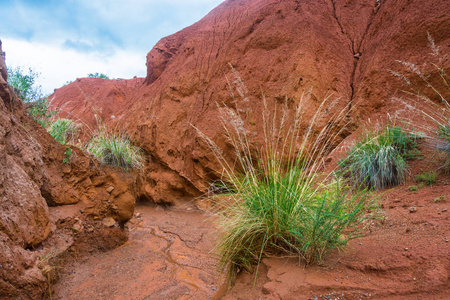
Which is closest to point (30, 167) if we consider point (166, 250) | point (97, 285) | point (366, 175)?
point (97, 285)

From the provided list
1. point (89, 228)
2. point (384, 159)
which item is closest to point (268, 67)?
point (384, 159)

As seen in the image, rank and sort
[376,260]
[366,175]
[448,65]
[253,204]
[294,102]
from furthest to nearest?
1. [294,102]
2. [448,65]
3. [366,175]
4. [253,204]
5. [376,260]

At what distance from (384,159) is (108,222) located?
12.7 ft

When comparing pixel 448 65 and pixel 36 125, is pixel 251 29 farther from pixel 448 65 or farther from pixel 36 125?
pixel 36 125

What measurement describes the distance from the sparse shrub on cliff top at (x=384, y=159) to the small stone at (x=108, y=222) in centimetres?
329

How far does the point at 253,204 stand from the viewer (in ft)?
7.66

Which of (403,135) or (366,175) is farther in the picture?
(403,135)

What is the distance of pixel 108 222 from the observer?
414 cm

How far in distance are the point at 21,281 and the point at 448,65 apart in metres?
6.54

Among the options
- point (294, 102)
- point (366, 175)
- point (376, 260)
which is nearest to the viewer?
point (376, 260)

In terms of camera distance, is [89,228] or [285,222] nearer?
[285,222]

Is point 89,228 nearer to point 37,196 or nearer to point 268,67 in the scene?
point 37,196

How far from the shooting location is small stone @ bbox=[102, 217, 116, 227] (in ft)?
13.4

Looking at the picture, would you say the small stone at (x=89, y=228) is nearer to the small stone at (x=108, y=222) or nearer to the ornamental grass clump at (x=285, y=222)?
the small stone at (x=108, y=222)
